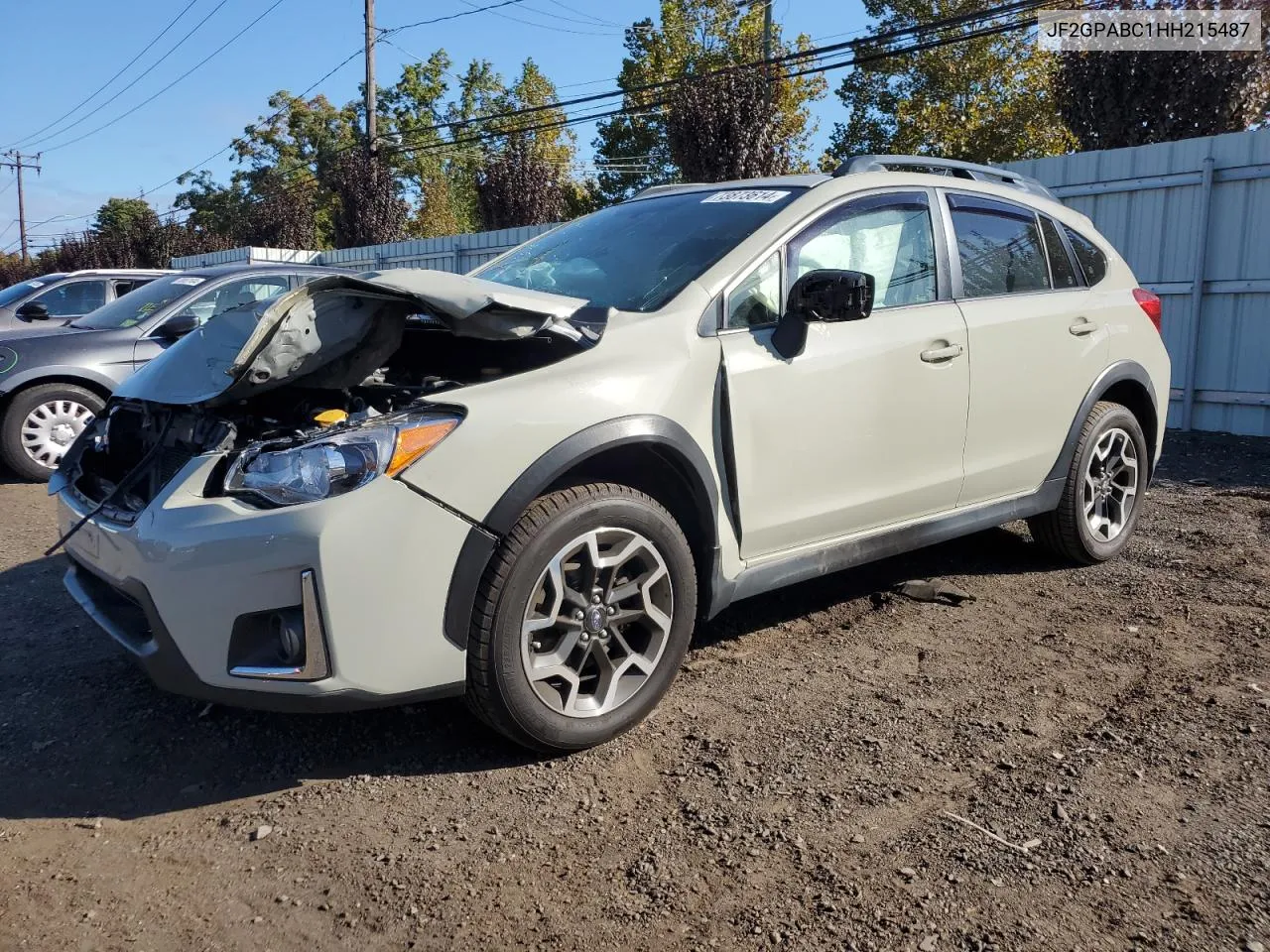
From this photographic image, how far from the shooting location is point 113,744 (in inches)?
126

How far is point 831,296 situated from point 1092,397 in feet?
6.62

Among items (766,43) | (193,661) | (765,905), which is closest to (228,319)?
(193,661)

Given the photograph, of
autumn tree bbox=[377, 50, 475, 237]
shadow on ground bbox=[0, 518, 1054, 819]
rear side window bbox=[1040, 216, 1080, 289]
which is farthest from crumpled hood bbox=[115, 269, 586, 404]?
autumn tree bbox=[377, 50, 475, 237]

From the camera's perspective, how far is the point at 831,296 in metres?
3.41

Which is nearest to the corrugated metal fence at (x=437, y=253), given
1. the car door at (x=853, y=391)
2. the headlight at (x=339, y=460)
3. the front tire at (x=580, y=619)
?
the car door at (x=853, y=391)

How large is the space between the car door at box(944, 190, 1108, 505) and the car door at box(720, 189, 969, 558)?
0.15 metres

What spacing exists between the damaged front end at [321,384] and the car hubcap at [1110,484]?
2.90 meters

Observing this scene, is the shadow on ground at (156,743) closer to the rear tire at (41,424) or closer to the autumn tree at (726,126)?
the rear tire at (41,424)

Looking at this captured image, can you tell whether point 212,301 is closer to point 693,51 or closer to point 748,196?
point 748,196

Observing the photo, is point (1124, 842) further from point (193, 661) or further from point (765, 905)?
point (193, 661)

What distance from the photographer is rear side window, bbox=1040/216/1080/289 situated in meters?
4.72

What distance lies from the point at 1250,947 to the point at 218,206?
214 ft

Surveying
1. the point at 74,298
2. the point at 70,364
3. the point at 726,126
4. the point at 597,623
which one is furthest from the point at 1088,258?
the point at 726,126

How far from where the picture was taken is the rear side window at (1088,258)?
4.87 m
